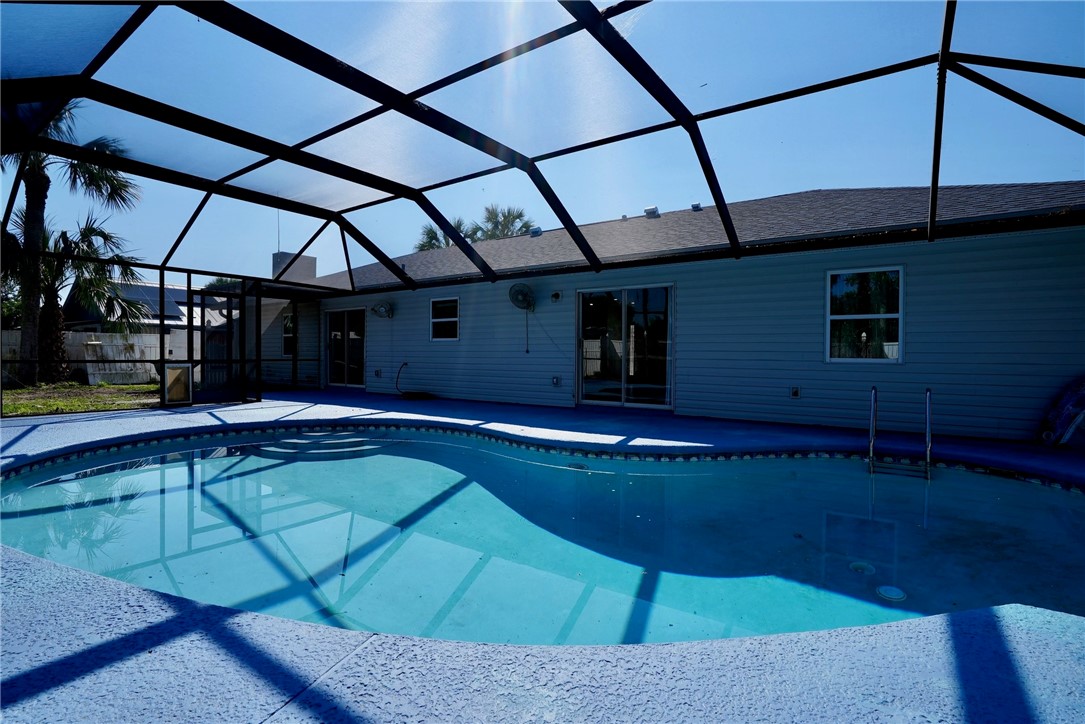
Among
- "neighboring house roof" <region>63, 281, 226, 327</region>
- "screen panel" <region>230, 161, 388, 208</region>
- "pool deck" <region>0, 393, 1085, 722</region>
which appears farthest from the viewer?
"neighboring house roof" <region>63, 281, 226, 327</region>

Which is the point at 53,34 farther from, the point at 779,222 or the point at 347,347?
the point at 347,347

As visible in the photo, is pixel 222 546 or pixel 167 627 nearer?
pixel 167 627

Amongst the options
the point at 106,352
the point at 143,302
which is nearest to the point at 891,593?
the point at 106,352

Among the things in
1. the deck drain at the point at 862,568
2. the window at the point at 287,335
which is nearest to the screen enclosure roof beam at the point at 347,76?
the deck drain at the point at 862,568

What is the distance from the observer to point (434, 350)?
11203 mm

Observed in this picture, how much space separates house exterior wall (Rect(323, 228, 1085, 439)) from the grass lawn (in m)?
7.38

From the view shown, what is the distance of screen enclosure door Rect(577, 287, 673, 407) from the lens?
8508 mm

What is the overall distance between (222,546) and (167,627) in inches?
89.5

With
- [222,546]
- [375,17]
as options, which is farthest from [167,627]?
[375,17]

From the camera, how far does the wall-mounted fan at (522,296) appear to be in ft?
31.2

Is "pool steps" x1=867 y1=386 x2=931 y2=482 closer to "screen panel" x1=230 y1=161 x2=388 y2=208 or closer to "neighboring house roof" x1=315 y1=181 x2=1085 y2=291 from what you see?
"neighboring house roof" x1=315 y1=181 x2=1085 y2=291

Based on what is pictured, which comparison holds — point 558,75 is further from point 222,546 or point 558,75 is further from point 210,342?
point 210,342

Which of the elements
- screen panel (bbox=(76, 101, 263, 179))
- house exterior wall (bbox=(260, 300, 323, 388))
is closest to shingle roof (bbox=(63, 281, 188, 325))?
→ house exterior wall (bbox=(260, 300, 323, 388))

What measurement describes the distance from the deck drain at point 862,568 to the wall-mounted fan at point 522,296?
7072 millimetres
